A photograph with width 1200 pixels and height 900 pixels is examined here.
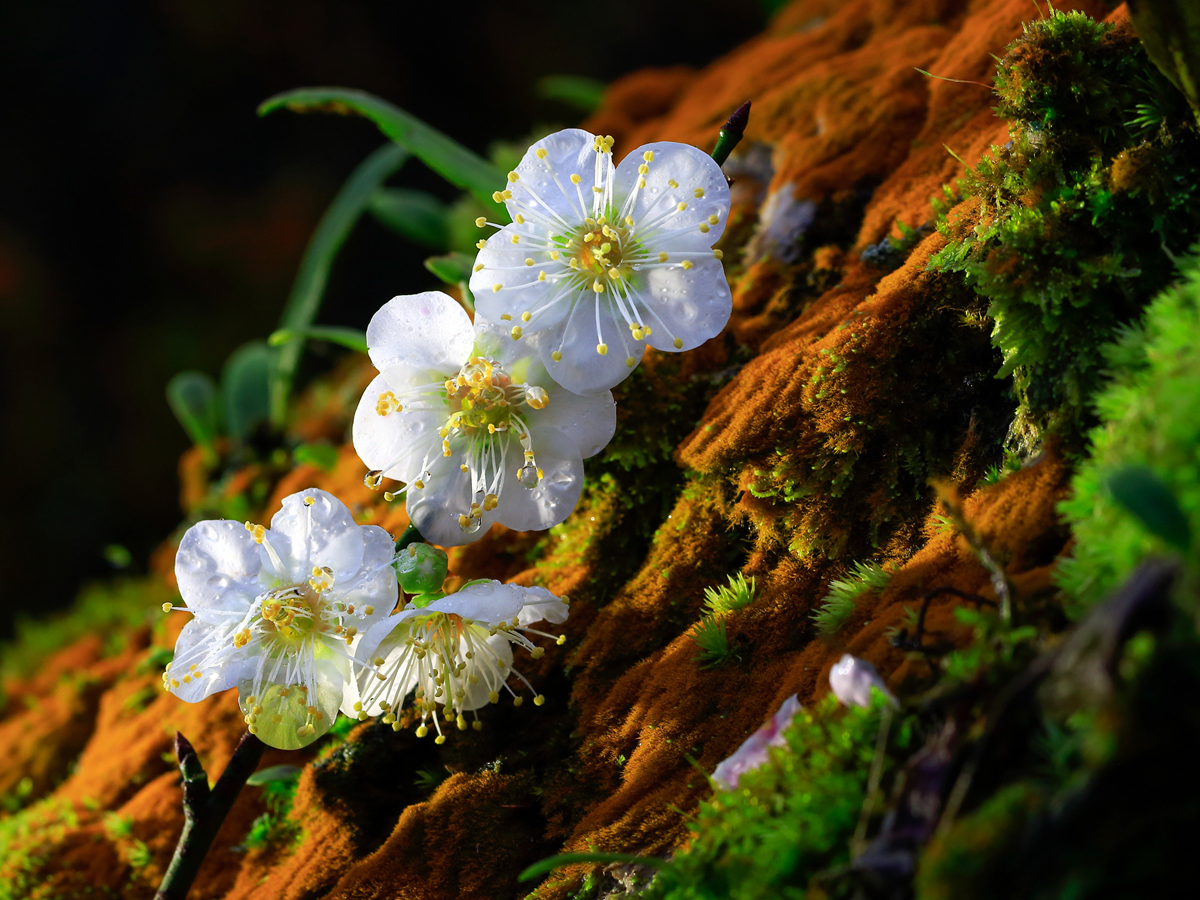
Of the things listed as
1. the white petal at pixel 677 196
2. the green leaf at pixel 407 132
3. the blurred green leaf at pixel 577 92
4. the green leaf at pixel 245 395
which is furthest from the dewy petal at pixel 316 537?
the blurred green leaf at pixel 577 92

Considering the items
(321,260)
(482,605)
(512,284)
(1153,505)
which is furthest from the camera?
(321,260)

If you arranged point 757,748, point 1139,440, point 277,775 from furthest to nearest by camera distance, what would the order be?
1. point 277,775
2. point 757,748
3. point 1139,440

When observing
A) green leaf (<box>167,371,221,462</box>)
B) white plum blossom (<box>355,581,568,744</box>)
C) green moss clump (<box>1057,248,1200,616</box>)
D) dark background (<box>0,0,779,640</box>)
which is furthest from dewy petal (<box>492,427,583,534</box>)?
dark background (<box>0,0,779,640</box>)

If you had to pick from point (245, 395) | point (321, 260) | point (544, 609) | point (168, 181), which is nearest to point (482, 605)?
point (544, 609)

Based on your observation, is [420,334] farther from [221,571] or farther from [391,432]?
[221,571]

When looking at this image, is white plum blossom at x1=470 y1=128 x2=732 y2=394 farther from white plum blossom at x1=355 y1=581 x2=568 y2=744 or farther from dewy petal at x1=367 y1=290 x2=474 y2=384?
white plum blossom at x1=355 y1=581 x2=568 y2=744

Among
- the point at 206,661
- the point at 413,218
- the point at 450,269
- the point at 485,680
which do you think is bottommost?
the point at 485,680

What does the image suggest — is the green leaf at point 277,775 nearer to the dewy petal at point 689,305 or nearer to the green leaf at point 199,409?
the dewy petal at point 689,305
